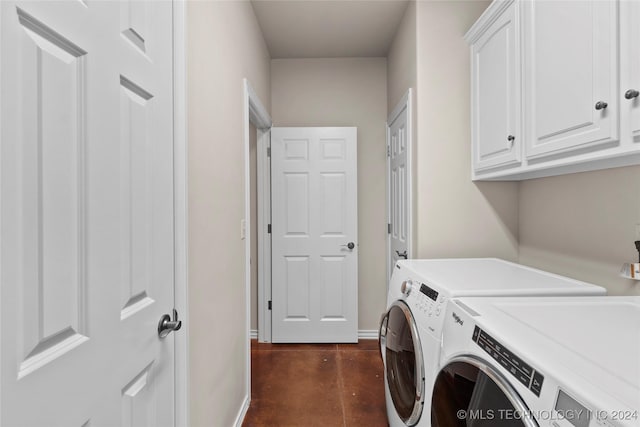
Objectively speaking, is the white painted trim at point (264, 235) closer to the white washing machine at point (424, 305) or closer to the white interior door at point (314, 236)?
the white interior door at point (314, 236)

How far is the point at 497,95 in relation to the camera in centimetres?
160

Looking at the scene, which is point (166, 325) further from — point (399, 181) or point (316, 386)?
point (399, 181)

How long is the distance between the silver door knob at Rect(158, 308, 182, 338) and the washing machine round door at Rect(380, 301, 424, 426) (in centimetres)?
87

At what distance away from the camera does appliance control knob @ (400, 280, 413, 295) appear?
1.38 metres

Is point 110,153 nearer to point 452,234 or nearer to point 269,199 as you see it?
point 452,234

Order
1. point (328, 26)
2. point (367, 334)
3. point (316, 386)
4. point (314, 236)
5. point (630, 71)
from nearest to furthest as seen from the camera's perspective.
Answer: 1. point (630, 71)
2. point (316, 386)
3. point (328, 26)
4. point (314, 236)
5. point (367, 334)

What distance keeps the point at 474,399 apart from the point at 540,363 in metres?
0.25

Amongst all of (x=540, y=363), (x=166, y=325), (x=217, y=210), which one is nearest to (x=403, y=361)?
(x=540, y=363)

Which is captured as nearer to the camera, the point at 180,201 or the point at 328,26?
the point at 180,201

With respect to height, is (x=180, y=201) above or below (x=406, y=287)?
above

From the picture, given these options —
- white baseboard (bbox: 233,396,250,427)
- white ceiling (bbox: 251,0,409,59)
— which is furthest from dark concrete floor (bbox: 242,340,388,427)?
white ceiling (bbox: 251,0,409,59)

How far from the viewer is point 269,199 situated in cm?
295

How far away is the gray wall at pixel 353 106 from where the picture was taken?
9.83 ft

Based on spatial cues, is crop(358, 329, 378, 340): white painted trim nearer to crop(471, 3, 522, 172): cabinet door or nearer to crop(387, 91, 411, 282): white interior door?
crop(387, 91, 411, 282): white interior door
